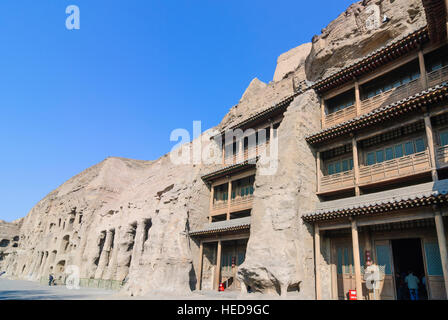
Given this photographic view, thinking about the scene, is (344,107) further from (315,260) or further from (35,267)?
(35,267)

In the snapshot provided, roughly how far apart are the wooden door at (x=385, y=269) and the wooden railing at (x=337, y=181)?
120 inches

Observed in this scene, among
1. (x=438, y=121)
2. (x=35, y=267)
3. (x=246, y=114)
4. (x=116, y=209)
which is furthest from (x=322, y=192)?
(x=35, y=267)

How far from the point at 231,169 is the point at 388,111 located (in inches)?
413

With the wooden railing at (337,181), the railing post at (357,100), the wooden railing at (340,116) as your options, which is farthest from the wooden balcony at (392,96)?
the wooden railing at (337,181)

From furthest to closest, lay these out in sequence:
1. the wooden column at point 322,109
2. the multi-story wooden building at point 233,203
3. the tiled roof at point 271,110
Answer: the multi-story wooden building at point 233,203 < the tiled roof at point 271,110 < the wooden column at point 322,109

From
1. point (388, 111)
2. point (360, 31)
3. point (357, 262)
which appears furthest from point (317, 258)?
point (360, 31)

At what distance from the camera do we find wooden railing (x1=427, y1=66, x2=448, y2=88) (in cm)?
1320

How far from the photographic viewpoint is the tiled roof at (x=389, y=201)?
413 inches

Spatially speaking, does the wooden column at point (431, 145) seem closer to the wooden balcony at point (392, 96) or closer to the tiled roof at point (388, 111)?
the tiled roof at point (388, 111)

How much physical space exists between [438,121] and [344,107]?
507 cm

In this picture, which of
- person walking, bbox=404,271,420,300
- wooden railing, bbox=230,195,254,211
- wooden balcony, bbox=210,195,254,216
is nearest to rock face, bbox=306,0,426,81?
wooden railing, bbox=230,195,254,211

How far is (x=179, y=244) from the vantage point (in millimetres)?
18922

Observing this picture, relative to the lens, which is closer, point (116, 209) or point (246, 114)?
point (246, 114)

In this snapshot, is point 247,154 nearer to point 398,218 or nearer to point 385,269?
point 385,269
